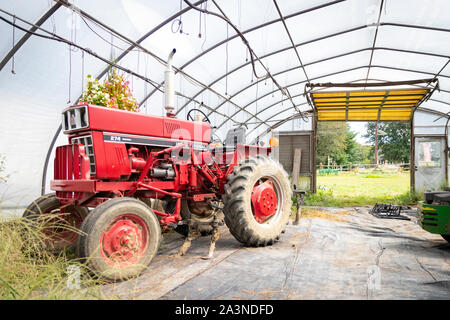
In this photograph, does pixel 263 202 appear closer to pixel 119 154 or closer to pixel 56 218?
pixel 119 154

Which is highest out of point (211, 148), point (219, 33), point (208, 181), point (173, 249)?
point (219, 33)

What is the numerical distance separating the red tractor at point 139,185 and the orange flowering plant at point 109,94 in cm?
64

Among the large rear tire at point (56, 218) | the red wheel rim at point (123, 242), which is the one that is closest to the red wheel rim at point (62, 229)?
the large rear tire at point (56, 218)

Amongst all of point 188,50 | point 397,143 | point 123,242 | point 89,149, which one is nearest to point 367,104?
point 188,50

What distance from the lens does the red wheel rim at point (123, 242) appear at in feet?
7.37

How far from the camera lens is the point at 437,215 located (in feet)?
10.7

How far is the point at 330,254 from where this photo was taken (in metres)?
3.06

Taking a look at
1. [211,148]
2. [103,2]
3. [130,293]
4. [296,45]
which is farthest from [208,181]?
[296,45]

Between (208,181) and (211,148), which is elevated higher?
(211,148)

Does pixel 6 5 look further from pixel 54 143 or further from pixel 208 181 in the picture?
pixel 208 181

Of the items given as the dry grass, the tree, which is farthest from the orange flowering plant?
the tree

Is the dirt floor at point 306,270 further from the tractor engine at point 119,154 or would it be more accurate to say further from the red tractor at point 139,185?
the tractor engine at point 119,154
